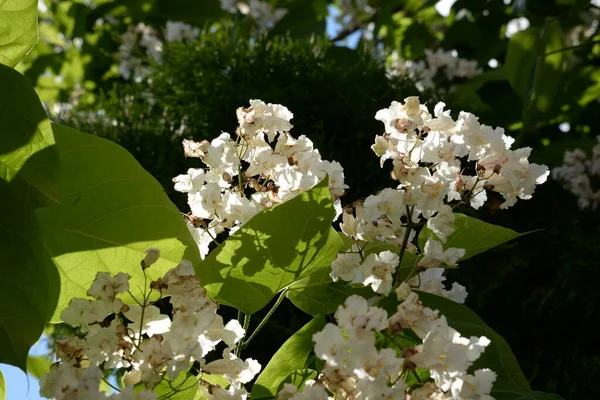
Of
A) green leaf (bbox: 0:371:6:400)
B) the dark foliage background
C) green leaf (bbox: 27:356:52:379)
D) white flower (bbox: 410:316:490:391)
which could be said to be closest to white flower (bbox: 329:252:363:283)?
white flower (bbox: 410:316:490:391)

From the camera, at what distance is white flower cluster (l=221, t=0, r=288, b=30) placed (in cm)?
208

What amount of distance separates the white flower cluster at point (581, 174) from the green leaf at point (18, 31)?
1.06 metres

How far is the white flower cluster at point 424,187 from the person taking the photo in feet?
1.70

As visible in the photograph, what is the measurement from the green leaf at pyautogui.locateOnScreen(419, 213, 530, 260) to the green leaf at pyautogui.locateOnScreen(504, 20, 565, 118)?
2.78ft

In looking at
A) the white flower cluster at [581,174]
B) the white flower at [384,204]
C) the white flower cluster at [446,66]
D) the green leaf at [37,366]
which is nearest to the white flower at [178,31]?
the white flower cluster at [446,66]

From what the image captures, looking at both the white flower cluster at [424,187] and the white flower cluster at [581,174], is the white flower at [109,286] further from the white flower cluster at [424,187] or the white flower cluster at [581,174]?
the white flower cluster at [581,174]

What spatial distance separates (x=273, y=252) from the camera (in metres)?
0.52

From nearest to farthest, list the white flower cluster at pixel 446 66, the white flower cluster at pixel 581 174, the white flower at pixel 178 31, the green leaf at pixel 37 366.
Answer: the white flower cluster at pixel 581 174, the green leaf at pixel 37 366, the white flower cluster at pixel 446 66, the white flower at pixel 178 31

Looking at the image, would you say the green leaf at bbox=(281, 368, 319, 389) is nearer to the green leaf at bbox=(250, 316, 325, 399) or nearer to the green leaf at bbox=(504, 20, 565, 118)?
the green leaf at bbox=(250, 316, 325, 399)

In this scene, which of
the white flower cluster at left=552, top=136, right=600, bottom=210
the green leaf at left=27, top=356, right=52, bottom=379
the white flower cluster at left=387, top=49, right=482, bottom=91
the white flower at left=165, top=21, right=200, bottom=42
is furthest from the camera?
the white flower at left=165, top=21, right=200, bottom=42

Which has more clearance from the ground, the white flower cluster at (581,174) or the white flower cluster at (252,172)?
the white flower cluster at (252,172)

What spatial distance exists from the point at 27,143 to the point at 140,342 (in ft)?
0.44

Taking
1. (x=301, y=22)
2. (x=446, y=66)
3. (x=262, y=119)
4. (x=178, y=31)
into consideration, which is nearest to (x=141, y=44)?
(x=178, y=31)

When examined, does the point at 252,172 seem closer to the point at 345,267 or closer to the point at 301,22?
the point at 345,267
